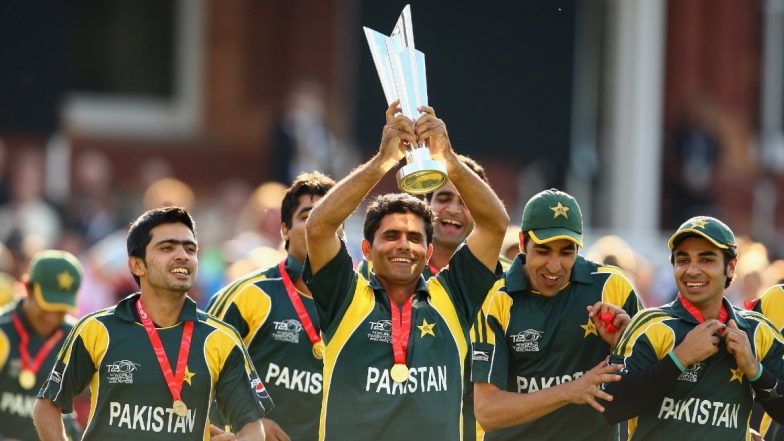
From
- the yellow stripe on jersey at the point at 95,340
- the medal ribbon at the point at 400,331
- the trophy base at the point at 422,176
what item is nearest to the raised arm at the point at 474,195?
the trophy base at the point at 422,176

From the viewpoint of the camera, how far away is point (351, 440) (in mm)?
7828

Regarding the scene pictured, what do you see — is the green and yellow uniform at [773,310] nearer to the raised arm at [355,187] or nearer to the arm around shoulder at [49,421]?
the raised arm at [355,187]

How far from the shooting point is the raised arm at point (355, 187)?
752 cm

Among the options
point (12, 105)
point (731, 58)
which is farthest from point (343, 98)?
point (731, 58)

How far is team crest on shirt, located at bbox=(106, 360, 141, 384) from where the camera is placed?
8.23m

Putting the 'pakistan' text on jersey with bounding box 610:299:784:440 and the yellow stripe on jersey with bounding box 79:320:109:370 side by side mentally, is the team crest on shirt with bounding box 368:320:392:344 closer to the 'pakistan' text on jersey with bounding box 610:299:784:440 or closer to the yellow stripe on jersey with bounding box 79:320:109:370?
the 'pakistan' text on jersey with bounding box 610:299:784:440

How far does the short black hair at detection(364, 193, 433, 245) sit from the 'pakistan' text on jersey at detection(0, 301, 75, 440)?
3427 mm

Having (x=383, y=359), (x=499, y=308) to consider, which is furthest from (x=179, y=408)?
(x=499, y=308)

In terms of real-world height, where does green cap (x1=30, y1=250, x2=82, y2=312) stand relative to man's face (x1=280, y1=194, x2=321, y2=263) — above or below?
below

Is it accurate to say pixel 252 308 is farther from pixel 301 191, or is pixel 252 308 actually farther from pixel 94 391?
pixel 94 391

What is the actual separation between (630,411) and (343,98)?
14.8 m

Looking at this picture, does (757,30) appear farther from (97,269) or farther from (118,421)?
(118,421)

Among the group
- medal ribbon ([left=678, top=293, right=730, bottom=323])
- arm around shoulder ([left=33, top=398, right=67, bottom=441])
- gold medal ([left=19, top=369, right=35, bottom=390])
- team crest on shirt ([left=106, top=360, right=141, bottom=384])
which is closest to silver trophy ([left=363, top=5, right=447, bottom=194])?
medal ribbon ([left=678, top=293, right=730, bottom=323])

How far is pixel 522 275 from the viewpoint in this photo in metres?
8.88
